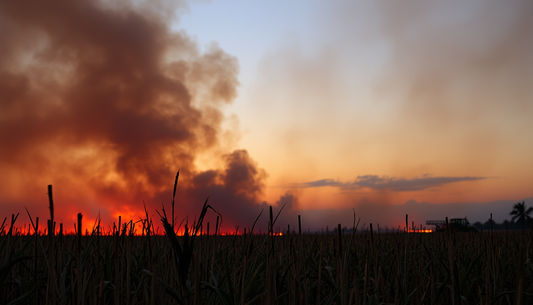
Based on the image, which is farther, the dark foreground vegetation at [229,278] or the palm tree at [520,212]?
the palm tree at [520,212]

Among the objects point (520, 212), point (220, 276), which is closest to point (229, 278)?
point (220, 276)

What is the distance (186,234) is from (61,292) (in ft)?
4.58

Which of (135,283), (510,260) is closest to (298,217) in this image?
(135,283)

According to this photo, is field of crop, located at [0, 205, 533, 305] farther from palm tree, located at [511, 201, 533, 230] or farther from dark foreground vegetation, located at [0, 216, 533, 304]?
palm tree, located at [511, 201, 533, 230]

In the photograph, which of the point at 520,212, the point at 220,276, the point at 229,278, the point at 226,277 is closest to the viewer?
the point at 229,278

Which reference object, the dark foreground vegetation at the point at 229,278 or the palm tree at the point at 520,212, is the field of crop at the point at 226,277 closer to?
the dark foreground vegetation at the point at 229,278

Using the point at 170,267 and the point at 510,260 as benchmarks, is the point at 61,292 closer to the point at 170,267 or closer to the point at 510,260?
the point at 170,267

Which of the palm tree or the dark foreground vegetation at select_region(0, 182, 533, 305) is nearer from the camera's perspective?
the dark foreground vegetation at select_region(0, 182, 533, 305)

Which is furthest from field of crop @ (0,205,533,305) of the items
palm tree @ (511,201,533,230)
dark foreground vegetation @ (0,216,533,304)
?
palm tree @ (511,201,533,230)

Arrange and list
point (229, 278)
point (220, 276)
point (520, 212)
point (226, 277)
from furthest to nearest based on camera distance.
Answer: point (520, 212) → point (220, 276) → point (226, 277) → point (229, 278)

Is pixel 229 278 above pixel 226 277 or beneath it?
above

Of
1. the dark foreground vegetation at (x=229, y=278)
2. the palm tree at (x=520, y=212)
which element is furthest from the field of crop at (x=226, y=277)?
the palm tree at (x=520, y=212)

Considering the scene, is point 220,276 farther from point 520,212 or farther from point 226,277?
point 520,212

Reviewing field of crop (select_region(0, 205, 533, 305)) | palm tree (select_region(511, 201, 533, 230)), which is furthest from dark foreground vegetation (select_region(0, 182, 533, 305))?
palm tree (select_region(511, 201, 533, 230))
